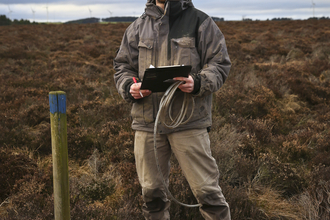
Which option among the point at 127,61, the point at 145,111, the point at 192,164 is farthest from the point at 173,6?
the point at 192,164

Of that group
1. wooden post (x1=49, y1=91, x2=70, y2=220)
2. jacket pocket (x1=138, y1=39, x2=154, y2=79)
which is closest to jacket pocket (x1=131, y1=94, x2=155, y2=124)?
jacket pocket (x1=138, y1=39, x2=154, y2=79)

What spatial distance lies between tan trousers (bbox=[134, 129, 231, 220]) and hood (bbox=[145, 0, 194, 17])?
885 mm

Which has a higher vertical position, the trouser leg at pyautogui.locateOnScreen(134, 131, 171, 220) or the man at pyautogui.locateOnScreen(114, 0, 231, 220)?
the man at pyautogui.locateOnScreen(114, 0, 231, 220)

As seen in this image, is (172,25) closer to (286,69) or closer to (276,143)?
(276,143)

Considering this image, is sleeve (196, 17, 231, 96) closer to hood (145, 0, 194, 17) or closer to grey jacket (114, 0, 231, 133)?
grey jacket (114, 0, 231, 133)

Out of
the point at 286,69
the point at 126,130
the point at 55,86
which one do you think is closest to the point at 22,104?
the point at 55,86

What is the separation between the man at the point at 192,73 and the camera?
203 centimetres

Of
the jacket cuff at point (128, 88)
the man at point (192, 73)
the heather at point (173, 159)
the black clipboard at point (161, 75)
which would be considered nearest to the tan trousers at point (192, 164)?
the man at point (192, 73)

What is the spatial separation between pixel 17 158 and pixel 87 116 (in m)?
1.99

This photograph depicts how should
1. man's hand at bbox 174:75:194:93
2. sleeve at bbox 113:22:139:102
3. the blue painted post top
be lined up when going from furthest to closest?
sleeve at bbox 113:22:139:102 < man's hand at bbox 174:75:194:93 < the blue painted post top

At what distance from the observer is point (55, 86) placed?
7.69m

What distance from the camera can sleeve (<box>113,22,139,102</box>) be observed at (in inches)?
84.7

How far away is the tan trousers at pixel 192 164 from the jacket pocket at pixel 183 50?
0.52m

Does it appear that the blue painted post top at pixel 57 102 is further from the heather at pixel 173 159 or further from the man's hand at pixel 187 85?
the heather at pixel 173 159
